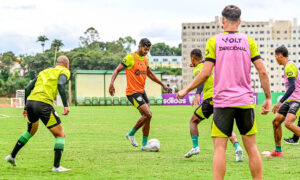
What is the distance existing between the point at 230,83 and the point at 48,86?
357cm

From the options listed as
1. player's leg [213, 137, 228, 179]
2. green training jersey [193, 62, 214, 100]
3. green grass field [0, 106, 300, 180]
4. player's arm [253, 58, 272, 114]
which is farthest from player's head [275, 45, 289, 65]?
player's leg [213, 137, 228, 179]

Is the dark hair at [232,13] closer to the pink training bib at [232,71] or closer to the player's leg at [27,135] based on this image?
the pink training bib at [232,71]

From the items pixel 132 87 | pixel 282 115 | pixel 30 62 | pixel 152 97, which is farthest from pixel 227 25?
pixel 30 62

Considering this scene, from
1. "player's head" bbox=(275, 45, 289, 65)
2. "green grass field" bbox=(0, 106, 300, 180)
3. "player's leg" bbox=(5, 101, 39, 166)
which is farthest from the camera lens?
"player's head" bbox=(275, 45, 289, 65)

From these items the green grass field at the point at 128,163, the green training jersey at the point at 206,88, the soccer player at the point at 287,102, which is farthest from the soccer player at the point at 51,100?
the soccer player at the point at 287,102

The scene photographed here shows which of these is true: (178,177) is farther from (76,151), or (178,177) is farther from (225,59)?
(76,151)

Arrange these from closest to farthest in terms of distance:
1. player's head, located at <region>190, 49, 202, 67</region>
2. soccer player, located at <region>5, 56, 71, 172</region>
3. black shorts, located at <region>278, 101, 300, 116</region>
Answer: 1. soccer player, located at <region>5, 56, 71, 172</region>
2. player's head, located at <region>190, 49, 202, 67</region>
3. black shorts, located at <region>278, 101, 300, 116</region>

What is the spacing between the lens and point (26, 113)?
27.5 ft

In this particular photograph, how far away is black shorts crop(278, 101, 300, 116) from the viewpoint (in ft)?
33.7

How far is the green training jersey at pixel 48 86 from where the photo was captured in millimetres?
7961

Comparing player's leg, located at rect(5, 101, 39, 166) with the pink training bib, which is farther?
player's leg, located at rect(5, 101, 39, 166)

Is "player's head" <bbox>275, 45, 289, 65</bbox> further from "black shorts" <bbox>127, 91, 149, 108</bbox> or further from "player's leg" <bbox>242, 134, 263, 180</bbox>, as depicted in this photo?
"player's leg" <bbox>242, 134, 263, 180</bbox>

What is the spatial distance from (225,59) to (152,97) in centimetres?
5581

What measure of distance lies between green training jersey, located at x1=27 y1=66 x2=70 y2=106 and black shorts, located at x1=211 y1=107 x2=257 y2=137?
10.5 feet
